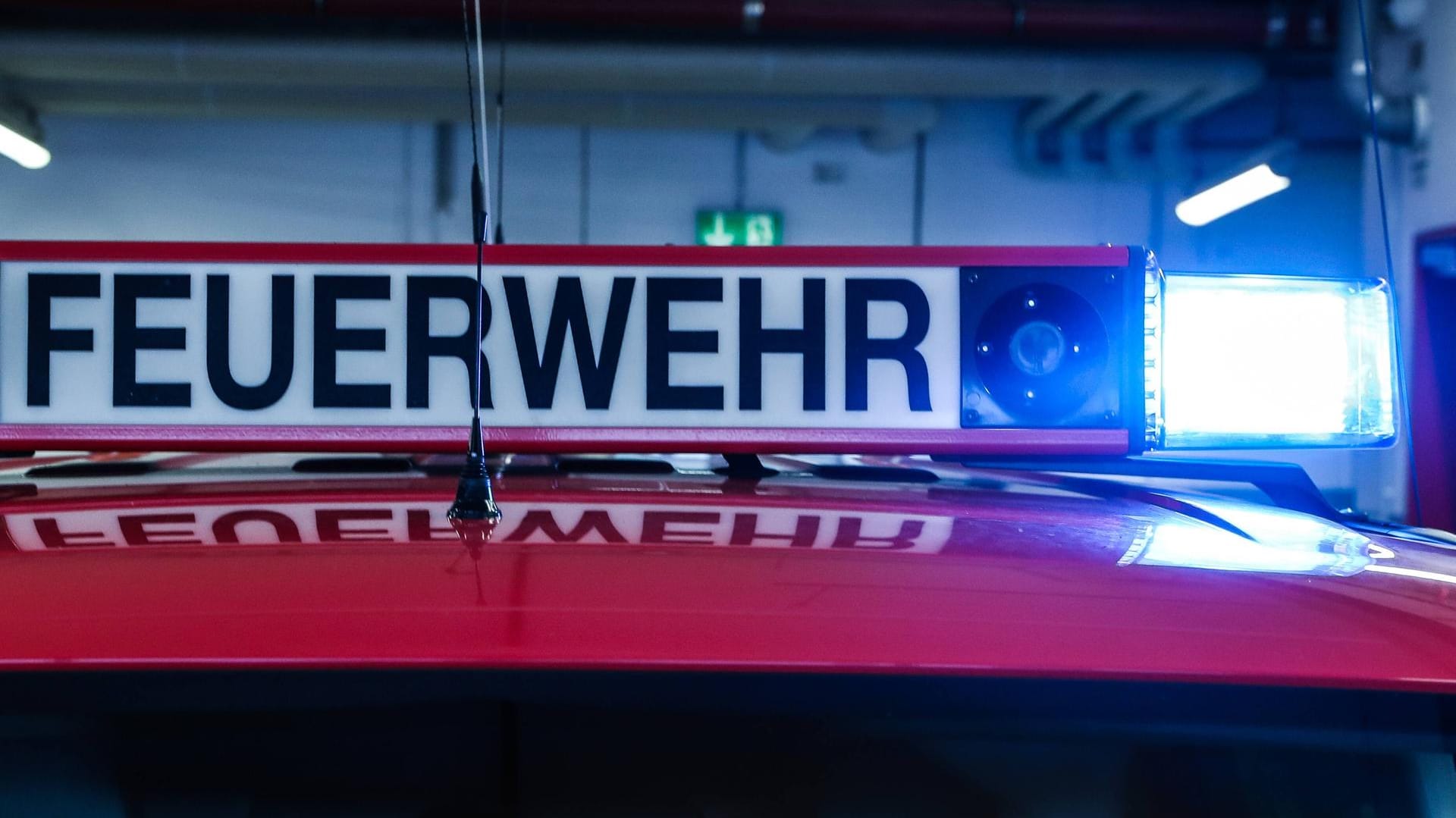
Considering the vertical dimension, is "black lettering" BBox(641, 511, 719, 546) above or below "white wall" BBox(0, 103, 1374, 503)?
below

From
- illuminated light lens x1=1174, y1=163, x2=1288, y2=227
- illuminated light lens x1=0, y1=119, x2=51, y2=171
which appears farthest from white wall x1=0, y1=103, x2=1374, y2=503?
illuminated light lens x1=0, y1=119, x2=51, y2=171

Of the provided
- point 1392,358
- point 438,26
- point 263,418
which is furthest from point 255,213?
point 1392,358

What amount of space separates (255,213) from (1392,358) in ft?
24.4

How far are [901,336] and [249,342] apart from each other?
59 cm

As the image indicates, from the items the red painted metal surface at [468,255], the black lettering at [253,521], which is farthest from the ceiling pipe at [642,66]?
the black lettering at [253,521]

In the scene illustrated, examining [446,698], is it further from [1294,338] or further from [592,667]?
[1294,338]

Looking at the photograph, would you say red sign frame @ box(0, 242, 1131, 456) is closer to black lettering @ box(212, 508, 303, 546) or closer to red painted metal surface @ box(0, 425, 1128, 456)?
red painted metal surface @ box(0, 425, 1128, 456)

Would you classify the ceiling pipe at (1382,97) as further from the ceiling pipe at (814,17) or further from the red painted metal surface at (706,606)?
the red painted metal surface at (706,606)

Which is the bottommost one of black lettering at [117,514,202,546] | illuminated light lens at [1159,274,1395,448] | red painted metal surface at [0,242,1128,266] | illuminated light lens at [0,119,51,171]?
black lettering at [117,514,202,546]

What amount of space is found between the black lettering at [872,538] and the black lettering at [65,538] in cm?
41

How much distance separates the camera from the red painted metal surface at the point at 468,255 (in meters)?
0.94

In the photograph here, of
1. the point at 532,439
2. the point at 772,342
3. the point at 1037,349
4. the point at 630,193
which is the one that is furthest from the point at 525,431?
the point at 630,193

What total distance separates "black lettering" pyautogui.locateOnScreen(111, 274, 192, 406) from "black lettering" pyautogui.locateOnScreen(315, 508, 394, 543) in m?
0.36

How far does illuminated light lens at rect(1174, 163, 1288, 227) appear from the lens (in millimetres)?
6277
